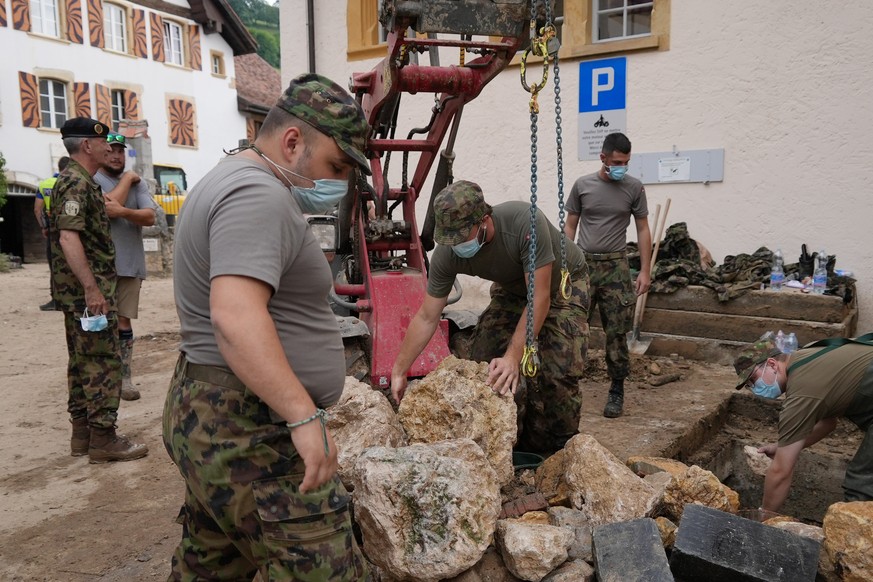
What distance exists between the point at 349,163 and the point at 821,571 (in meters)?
2.67

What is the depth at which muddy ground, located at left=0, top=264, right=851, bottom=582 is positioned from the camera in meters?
3.39

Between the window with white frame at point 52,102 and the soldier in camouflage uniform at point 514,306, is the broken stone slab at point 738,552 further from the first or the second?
the window with white frame at point 52,102

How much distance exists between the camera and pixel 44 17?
20484mm

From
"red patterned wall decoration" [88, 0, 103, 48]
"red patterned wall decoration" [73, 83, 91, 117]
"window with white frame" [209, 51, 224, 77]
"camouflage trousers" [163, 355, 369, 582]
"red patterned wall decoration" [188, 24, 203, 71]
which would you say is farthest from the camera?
"window with white frame" [209, 51, 224, 77]

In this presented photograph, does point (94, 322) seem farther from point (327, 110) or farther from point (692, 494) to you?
point (692, 494)

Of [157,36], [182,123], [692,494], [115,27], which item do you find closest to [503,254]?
[692,494]

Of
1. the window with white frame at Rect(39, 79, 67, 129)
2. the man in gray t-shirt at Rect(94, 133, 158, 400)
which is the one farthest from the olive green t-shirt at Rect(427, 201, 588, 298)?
the window with white frame at Rect(39, 79, 67, 129)

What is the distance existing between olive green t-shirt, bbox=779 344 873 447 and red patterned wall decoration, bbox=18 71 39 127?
21722 millimetres

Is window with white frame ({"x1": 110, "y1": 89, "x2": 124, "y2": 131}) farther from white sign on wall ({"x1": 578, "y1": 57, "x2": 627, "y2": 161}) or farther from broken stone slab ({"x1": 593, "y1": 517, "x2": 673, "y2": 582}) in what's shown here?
broken stone slab ({"x1": 593, "y1": 517, "x2": 673, "y2": 582})

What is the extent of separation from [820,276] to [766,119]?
1807 mm

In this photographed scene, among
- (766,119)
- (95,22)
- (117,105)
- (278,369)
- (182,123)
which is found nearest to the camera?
(278,369)

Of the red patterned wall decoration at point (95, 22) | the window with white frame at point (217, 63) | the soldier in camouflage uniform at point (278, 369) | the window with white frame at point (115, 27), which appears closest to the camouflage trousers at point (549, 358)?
the soldier in camouflage uniform at point (278, 369)

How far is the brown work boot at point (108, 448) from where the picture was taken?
14.8ft

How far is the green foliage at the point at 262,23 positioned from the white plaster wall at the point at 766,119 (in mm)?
50236
